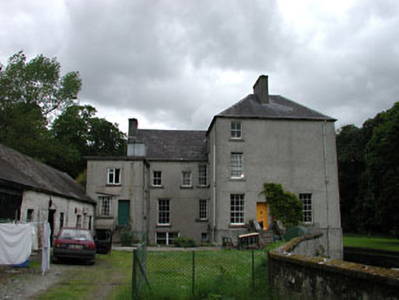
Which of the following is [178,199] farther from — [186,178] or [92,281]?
[92,281]

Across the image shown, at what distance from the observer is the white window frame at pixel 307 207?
29.5m

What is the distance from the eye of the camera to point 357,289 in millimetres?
6246

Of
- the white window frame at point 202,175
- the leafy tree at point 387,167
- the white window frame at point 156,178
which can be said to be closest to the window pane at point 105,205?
the white window frame at point 156,178

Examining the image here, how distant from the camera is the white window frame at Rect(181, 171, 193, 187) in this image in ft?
116

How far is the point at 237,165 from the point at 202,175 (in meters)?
6.23

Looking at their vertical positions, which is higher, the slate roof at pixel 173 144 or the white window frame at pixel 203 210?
the slate roof at pixel 173 144

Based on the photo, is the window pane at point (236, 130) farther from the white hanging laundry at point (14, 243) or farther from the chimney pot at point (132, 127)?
the white hanging laundry at point (14, 243)

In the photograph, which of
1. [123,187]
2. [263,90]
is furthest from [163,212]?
[263,90]

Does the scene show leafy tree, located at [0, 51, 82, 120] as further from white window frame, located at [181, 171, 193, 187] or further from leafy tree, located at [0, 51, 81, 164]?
white window frame, located at [181, 171, 193, 187]

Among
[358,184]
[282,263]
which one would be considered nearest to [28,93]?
[282,263]

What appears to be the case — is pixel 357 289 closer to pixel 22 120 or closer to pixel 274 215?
pixel 274 215

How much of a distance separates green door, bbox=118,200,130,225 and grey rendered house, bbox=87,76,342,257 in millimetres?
83

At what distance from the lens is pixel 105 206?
32875 millimetres

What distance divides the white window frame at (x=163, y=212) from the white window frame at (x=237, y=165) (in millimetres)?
8104
